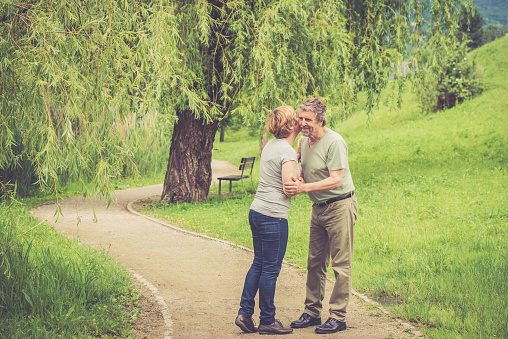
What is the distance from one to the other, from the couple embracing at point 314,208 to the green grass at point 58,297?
50.8 inches

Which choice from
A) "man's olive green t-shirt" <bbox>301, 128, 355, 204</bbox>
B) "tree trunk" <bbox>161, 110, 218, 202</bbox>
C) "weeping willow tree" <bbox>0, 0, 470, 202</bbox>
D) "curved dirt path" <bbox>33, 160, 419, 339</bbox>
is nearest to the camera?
"man's olive green t-shirt" <bbox>301, 128, 355, 204</bbox>

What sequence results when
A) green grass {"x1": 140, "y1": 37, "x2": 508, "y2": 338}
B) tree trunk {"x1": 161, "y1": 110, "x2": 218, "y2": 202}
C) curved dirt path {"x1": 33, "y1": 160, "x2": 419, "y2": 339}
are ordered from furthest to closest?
tree trunk {"x1": 161, "y1": 110, "x2": 218, "y2": 202} → green grass {"x1": 140, "y1": 37, "x2": 508, "y2": 338} → curved dirt path {"x1": 33, "y1": 160, "x2": 419, "y2": 339}

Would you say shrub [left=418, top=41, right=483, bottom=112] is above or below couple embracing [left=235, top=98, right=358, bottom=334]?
above

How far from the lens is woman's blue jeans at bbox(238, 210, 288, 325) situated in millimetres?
4152

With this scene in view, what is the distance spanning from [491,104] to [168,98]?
64.1 ft

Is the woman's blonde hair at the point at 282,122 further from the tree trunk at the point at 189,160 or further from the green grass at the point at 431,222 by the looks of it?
the tree trunk at the point at 189,160

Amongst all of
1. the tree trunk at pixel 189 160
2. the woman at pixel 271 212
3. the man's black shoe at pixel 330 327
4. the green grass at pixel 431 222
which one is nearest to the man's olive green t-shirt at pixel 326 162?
the woman at pixel 271 212

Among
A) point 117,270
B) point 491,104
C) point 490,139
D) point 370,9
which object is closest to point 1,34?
point 117,270

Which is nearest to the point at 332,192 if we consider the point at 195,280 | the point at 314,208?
the point at 314,208

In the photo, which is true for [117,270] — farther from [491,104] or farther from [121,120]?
[491,104]

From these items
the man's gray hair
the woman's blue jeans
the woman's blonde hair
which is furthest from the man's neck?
the woman's blue jeans

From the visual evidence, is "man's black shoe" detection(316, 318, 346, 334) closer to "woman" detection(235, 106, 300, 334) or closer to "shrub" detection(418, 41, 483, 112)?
"woman" detection(235, 106, 300, 334)

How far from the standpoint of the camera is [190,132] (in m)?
12.0

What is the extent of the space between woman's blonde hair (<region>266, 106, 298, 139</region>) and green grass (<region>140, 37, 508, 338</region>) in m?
2.14
